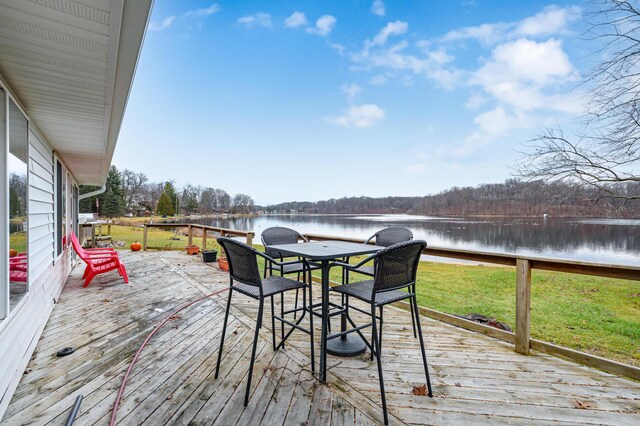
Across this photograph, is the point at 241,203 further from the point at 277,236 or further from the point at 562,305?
the point at 277,236

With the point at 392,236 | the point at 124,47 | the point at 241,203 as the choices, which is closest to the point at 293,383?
the point at 392,236

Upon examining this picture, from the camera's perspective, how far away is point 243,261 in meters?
2.14

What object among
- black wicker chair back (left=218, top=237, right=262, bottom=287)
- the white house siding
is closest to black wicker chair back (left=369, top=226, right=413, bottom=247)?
black wicker chair back (left=218, top=237, right=262, bottom=287)

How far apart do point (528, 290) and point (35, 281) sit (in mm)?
4690

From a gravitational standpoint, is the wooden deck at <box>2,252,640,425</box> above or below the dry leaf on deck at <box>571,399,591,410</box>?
below

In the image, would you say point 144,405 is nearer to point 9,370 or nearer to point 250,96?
point 9,370

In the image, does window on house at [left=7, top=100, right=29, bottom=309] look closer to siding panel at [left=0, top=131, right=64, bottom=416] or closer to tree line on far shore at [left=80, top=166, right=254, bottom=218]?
siding panel at [left=0, top=131, right=64, bottom=416]

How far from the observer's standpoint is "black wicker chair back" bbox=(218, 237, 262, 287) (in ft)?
6.73

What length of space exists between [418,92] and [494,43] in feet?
12.1

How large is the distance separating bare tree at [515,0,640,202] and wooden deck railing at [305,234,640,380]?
14.6 ft

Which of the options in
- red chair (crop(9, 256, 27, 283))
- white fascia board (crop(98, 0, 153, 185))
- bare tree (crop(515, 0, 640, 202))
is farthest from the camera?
bare tree (crop(515, 0, 640, 202))

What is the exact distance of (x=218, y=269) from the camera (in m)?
6.56

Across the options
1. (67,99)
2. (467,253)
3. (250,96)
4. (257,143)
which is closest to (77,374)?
(67,99)

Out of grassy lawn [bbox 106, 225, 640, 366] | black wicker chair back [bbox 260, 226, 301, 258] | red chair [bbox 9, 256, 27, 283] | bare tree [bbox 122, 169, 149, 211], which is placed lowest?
grassy lawn [bbox 106, 225, 640, 366]
